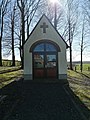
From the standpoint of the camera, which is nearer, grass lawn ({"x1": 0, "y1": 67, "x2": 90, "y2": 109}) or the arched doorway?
grass lawn ({"x1": 0, "y1": 67, "x2": 90, "y2": 109})

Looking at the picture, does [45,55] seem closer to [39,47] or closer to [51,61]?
[51,61]

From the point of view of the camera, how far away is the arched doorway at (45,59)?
2252 cm

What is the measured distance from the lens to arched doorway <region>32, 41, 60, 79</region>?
73.9 feet

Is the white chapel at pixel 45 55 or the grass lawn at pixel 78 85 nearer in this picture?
the grass lawn at pixel 78 85

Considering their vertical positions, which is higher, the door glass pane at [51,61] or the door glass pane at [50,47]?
the door glass pane at [50,47]

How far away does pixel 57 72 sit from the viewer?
22656 mm

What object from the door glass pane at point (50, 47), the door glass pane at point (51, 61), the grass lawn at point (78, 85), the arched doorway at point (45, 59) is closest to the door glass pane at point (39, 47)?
the arched doorway at point (45, 59)

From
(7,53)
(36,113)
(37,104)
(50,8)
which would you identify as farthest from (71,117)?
(7,53)

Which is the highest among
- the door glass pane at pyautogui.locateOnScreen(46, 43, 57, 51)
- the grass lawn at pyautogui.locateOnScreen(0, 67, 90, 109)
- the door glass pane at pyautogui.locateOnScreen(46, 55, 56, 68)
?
the door glass pane at pyautogui.locateOnScreen(46, 43, 57, 51)

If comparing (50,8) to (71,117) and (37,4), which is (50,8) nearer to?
(37,4)

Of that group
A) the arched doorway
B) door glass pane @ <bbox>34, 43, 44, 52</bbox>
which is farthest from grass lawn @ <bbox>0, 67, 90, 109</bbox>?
door glass pane @ <bbox>34, 43, 44, 52</bbox>

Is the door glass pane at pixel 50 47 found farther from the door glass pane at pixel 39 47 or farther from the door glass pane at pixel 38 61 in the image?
the door glass pane at pixel 38 61

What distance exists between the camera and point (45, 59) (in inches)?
889

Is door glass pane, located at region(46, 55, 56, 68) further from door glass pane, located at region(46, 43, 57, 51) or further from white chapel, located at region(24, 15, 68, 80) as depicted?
door glass pane, located at region(46, 43, 57, 51)
